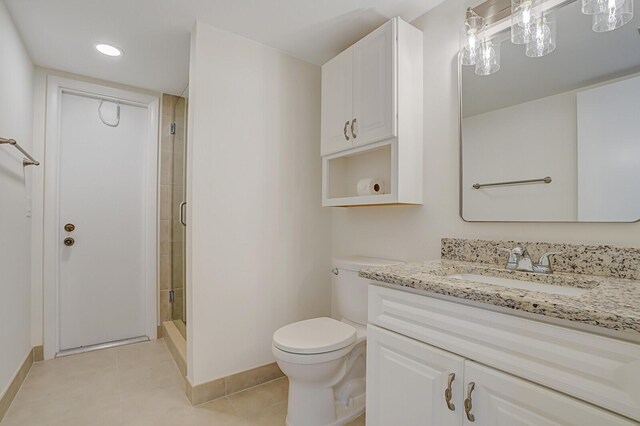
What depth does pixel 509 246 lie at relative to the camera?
1.38 m

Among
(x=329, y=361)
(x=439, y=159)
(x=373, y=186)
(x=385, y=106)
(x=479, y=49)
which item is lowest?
(x=329, y=361)

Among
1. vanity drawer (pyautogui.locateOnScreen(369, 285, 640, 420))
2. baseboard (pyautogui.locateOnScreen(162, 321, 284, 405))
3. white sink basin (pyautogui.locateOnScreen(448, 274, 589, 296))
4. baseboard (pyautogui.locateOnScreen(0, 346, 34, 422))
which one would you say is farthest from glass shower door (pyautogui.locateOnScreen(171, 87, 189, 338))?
white sink basin (pyautogui.locateOnScreen(448, 274, 589, 296))

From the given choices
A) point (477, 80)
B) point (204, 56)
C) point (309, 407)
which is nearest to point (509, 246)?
point (477, 80)

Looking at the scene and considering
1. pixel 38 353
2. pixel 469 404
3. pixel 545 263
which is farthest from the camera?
pixel 38 353

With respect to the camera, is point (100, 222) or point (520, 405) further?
point (100, 222)

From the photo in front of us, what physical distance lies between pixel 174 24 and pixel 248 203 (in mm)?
1114

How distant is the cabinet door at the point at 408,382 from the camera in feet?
3.17

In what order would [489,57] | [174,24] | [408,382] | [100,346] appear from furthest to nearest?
[100,346] → [174,24] → [489,57] → [408,382]

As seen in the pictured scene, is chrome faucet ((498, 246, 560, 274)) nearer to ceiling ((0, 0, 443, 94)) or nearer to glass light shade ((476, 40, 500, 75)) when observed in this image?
glass light shade ((476, 40, 500, 75))

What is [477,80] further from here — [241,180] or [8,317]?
[8,317]

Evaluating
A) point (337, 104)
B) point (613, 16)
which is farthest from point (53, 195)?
point (613, 16)

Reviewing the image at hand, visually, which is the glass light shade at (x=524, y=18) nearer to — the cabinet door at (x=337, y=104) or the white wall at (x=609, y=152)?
the white wall at (x=609, y=152)

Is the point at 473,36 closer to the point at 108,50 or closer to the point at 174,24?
the point at 174,24

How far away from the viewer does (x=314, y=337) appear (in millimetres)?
1591
